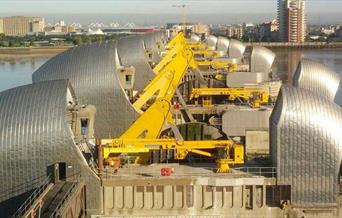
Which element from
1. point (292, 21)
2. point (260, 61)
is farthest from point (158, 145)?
point (292, 21)

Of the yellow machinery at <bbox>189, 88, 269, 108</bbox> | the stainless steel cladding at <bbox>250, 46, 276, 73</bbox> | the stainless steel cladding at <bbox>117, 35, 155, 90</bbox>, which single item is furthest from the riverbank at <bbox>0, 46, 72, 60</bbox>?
the yellow machinery at <bbox>189, 88, 269, 108</bbox>

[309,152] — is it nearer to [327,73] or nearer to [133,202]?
[133,202]

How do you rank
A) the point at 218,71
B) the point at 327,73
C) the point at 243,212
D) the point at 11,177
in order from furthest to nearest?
the point at 218,71
the point at 327,73
the point at 243,212
the point at 11,177

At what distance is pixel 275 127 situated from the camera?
752 inches

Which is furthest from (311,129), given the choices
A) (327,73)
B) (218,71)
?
(218,71)

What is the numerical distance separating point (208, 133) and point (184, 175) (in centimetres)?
701

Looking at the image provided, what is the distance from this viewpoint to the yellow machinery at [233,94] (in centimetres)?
3447

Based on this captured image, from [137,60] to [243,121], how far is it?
29.4 ft

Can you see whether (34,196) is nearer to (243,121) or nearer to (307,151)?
(307,151)

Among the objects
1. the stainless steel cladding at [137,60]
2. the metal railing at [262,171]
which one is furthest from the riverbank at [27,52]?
the metal railing at [262,171]

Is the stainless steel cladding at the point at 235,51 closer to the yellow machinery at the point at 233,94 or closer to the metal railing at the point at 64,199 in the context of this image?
the yellow machinery at the point at 233,94

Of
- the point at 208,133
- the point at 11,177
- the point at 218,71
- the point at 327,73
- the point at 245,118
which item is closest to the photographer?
the point at 11,177

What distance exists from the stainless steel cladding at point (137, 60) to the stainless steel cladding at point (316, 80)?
793cm

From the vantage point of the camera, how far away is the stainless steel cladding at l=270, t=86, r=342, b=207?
1881cm
